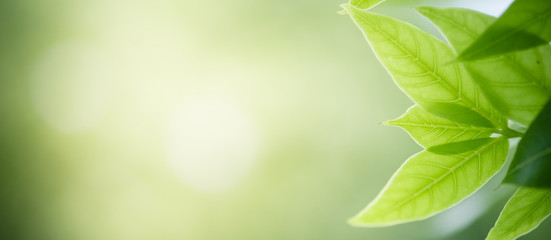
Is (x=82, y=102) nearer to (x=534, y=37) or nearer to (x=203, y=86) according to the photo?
(x=203, y=86)

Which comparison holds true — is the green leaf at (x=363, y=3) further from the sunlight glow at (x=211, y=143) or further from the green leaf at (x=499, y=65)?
the sunlight glow at (x=211, y=143)

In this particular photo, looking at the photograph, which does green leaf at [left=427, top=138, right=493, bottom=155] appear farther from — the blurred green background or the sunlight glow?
the sunlight glow

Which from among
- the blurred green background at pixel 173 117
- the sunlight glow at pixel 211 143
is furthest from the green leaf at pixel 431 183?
the sunlight glow at pixel 211 143

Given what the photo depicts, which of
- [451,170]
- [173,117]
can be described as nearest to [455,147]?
[451,170]

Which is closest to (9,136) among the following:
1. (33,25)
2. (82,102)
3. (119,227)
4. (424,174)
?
(82,102)

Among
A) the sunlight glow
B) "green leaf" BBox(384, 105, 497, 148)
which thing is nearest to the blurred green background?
the sunlight glow
